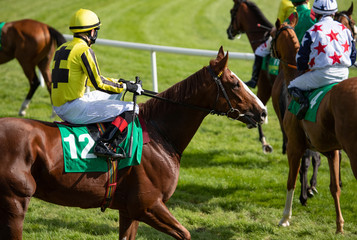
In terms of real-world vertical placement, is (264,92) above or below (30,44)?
below

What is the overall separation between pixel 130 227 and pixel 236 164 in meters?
3.60

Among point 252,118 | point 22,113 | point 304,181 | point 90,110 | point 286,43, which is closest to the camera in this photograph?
point 90,110

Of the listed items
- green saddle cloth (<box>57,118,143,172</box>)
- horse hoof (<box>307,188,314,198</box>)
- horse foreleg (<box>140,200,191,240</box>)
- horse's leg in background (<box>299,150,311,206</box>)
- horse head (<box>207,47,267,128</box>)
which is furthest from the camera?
horse hoof (<box>307,188,314,198</box>)

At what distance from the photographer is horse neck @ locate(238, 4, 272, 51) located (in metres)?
8.34

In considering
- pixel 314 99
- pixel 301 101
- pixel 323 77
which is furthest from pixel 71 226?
pixel 323 77

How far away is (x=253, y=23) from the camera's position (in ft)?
28.0

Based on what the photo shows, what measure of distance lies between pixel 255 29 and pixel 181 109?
4621 millimetres

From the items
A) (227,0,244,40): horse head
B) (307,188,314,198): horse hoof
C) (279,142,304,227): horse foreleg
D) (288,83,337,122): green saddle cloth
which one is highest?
(288,83,337,122): green saddle cloth

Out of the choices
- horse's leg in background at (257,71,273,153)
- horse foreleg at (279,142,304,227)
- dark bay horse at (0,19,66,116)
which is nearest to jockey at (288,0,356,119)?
horse foreleg at (279,142,304,227)

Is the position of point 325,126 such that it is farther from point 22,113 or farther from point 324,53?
point 22,113

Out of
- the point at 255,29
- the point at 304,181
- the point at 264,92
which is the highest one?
the point at 255,29

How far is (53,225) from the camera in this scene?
5477 millimetres

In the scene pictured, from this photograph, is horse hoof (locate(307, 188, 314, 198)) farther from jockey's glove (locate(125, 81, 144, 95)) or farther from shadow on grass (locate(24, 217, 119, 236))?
jockey's glove (locate(125, 81, 144, 95))

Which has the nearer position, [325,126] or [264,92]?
[325,126]
